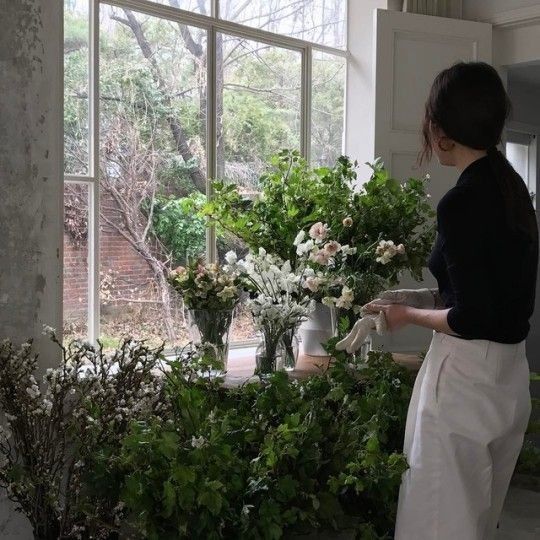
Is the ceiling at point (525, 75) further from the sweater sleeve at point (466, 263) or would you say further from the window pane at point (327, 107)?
the sweater sleeve at point (466, 263)

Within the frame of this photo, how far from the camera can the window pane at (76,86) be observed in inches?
124

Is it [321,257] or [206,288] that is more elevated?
[321,257]

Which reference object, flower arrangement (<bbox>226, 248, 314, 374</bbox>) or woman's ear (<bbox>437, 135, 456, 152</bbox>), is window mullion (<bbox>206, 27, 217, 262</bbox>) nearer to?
flower arrangement (<bbox>226, 248, 314, 374</bbox>)

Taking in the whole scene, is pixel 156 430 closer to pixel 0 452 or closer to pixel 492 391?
pixel 0 452

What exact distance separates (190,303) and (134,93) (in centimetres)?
100

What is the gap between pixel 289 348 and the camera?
3.01 meters

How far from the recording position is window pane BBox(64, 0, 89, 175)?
10.3 ft

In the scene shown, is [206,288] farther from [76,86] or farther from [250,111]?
[250,111]

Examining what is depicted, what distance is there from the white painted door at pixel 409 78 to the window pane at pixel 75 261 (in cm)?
155

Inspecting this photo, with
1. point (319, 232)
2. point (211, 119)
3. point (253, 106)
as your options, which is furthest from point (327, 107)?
point (319, 232)

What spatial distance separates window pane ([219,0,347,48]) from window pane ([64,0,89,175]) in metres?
0.80

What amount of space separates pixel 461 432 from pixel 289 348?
1.10 m

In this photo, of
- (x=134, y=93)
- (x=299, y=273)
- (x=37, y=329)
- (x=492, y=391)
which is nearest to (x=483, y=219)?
(x=492, y=391)

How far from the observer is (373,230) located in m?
3.29
